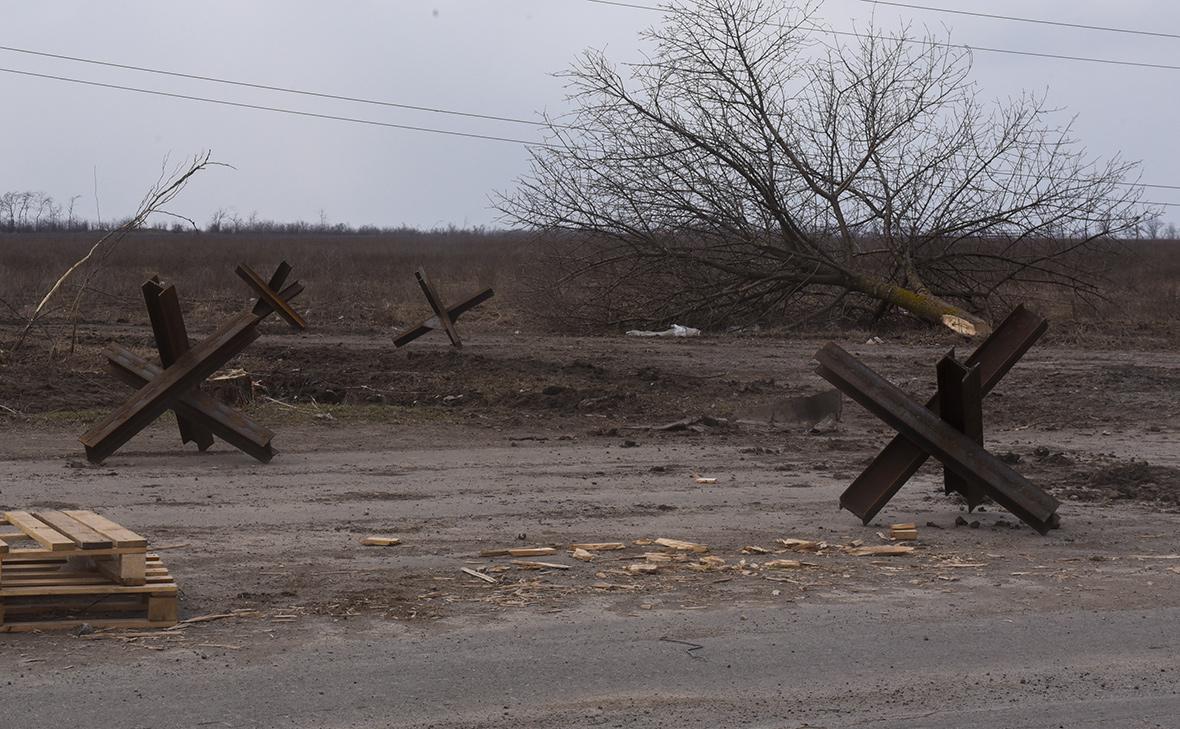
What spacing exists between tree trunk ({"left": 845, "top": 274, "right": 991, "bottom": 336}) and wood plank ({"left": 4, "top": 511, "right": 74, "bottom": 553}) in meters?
17.6

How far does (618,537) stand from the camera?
7.90 m

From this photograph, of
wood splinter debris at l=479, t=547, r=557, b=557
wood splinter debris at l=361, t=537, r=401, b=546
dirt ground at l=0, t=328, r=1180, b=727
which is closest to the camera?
dirt ground at l=0, t=328, r=1180, b=727

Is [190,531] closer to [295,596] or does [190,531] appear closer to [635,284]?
[295,596]

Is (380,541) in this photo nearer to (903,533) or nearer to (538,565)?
(538,565)

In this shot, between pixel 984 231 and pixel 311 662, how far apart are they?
20.7 metres

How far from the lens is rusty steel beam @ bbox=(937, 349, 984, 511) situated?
7934mm

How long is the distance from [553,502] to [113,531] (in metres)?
3.56

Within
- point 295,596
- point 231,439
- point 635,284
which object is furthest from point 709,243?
point 295,596

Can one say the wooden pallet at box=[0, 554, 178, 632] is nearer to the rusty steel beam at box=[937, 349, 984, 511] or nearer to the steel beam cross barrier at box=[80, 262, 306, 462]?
the steel beam cross barrier at box=[80, 262, 306, 462]

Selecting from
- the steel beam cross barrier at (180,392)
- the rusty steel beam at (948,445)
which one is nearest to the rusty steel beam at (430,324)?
the steel beam cross barrier at (180,392)

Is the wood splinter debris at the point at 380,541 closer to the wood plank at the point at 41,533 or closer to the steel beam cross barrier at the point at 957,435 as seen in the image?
the wood plank at the point at 41,533

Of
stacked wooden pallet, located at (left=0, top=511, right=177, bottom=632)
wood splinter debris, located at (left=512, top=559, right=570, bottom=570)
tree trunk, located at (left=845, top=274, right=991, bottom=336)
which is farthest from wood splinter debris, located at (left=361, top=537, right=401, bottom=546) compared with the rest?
tree trunk, located at (left=845, top=274, right=991, bottom=336)

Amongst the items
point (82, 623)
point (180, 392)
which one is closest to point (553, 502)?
point (180, 392)

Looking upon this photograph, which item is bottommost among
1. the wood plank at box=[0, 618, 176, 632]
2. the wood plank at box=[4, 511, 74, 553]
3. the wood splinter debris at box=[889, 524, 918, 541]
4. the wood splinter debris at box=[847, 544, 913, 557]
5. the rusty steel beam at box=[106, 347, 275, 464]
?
the wood plank at box=[0, 618, 176, 632]
